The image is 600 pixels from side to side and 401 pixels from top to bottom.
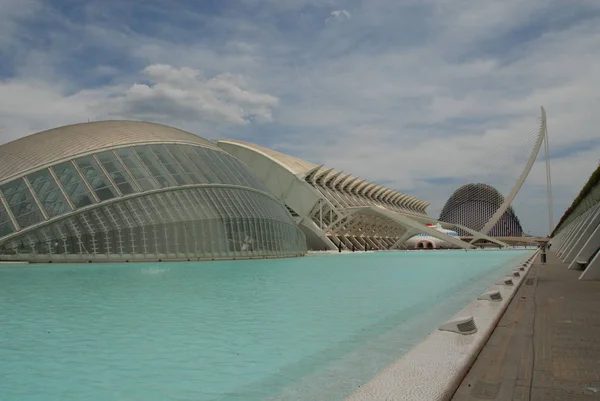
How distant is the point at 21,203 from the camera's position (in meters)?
26.7

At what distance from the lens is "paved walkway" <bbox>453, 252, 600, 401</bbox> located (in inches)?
156

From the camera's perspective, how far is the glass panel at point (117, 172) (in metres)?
28.6

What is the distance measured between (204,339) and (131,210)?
22.2 metres

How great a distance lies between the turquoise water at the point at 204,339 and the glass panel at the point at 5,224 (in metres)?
13.8

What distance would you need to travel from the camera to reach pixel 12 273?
64.8 ft

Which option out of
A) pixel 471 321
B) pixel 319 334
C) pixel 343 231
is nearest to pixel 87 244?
pixel 319 334

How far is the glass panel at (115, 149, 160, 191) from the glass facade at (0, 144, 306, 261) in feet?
0.19

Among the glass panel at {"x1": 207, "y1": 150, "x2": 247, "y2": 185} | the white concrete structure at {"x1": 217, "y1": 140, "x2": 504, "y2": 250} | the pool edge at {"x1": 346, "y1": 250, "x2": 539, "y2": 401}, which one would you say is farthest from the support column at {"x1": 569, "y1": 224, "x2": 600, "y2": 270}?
the white concrete structure at {"x1": 217, "y1": 140, "x2": 504, "y2": 250}

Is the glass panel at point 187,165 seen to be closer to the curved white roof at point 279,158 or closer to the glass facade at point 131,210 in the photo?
the glass facade at point 131,210

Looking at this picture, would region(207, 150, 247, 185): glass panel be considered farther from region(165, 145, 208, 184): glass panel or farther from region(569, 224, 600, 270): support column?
region(569, 224, 600, 270): support column

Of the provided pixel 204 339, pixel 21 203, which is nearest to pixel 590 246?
pixel 204 339

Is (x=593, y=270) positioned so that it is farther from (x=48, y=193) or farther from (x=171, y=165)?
(x=48, y=193)

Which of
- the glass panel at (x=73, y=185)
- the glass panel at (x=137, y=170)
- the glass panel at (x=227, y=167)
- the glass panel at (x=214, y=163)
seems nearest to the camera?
the glass panel at (x=73, y=185)

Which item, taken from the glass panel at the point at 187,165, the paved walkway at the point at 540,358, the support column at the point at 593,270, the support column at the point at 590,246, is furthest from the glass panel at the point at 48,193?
the paved walkway at the point at 540,358
